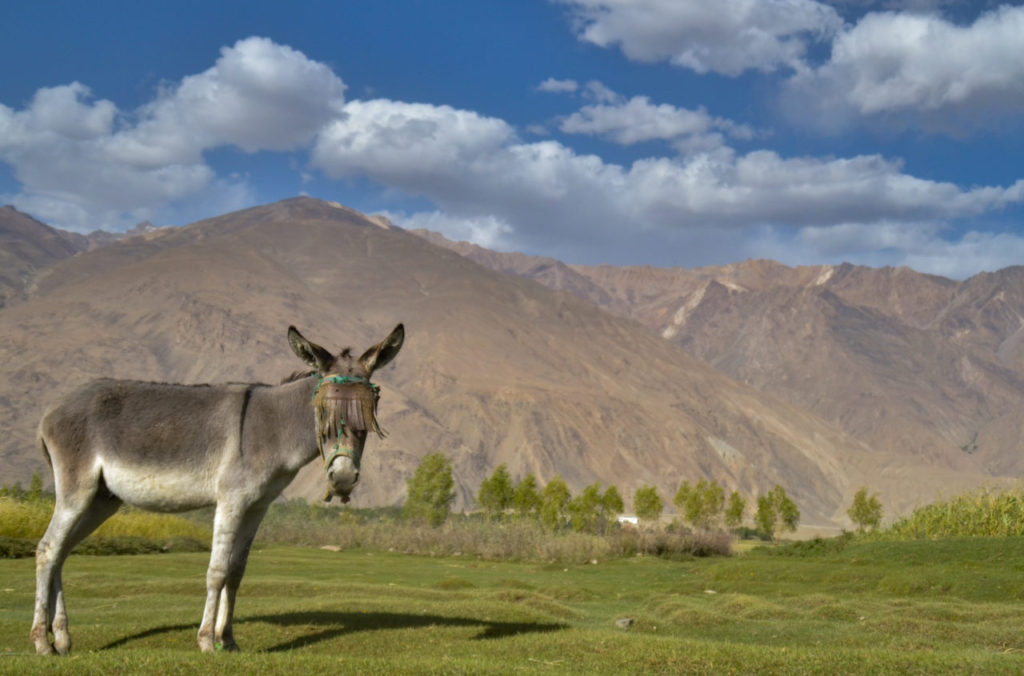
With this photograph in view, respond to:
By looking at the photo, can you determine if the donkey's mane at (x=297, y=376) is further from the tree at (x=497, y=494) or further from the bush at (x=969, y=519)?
the tree at (x=497, y=494)

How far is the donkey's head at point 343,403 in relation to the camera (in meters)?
9.24

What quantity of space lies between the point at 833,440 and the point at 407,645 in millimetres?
196818

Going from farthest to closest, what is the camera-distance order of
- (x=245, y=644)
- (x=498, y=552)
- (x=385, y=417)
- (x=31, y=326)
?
1. (x=31, y=326)
2. (x=385, y=417)
3. (x=498, y=552)
4. (x=245, y=644)

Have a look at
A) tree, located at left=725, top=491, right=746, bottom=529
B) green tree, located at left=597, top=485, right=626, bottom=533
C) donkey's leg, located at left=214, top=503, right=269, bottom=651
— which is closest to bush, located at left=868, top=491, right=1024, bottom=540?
green tree, located at left=597, top=485, right=626, bottom=533

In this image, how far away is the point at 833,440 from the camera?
194625 millimetres

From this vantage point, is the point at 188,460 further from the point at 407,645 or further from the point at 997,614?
the point at 997,614

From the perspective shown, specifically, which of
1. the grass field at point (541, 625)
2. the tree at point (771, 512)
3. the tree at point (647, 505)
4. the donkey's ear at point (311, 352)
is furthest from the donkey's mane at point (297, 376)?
the tree at point (771, 512)

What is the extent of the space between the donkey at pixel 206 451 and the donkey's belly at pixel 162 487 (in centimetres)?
1

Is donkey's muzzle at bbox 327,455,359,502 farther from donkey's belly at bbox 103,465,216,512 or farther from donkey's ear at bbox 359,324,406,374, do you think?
donkey's belly at bbox 103,465,216,512

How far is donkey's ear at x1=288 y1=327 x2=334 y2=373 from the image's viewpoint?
31.8 feet

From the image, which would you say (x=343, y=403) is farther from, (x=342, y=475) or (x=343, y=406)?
(x=342, y=475)

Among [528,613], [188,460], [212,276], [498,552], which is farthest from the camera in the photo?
[212,276]

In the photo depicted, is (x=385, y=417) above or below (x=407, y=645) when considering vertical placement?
above

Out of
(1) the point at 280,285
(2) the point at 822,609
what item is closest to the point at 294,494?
(1) the point at 280,285
